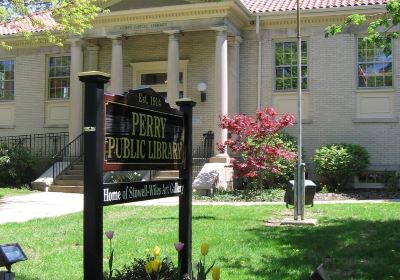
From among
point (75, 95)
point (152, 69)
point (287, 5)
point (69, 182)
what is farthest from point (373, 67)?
point (69, 182)

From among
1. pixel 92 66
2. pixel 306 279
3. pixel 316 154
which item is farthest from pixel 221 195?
pixel 306 279

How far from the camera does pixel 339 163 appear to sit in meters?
16.6

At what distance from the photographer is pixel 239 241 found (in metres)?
7.63

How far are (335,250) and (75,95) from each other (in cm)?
1430

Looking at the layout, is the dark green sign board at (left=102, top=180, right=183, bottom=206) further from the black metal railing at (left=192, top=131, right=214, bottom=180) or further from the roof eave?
the roof eave

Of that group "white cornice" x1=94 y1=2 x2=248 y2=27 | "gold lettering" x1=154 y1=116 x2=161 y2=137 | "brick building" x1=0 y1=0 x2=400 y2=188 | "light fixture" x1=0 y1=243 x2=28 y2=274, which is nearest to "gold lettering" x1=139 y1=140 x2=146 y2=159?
"gold lettering" x1=154 y1=116 x2=161 y2=137

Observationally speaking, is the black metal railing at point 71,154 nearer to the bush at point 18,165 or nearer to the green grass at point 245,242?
the bush at point 18,165

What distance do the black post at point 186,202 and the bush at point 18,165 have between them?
15.5 meters

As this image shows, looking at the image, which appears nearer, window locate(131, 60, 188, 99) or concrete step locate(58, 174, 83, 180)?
concrete step locate(58, 174, 83, 180)

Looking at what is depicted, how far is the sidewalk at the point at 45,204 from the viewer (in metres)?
11.5

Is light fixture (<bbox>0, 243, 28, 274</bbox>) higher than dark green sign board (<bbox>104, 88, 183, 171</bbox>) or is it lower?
lower

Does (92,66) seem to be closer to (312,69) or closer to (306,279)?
(312,69)

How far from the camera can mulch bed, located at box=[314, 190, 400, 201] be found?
1520 cm

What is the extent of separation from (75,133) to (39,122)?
130 inches
